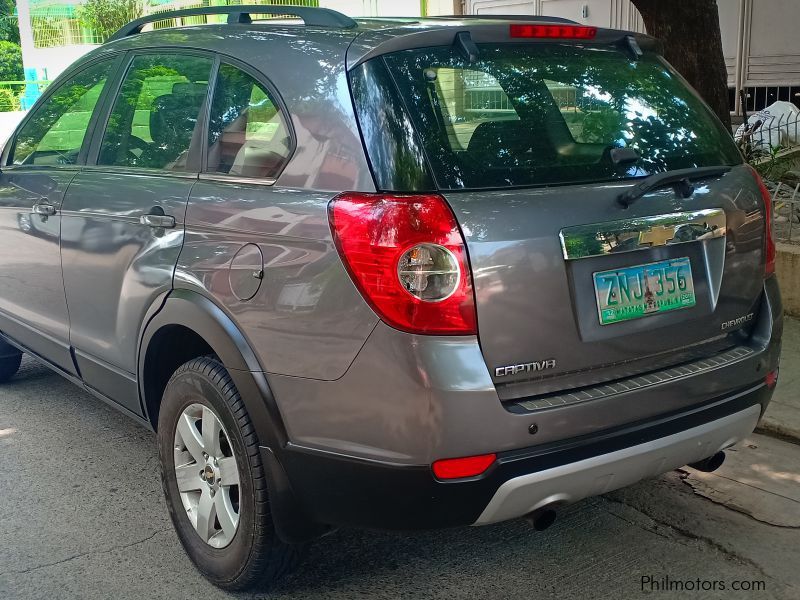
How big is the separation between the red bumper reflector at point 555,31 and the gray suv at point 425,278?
1 cm

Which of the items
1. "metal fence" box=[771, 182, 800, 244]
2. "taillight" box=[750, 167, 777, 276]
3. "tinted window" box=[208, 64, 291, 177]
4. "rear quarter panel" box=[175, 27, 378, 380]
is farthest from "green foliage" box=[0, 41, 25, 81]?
Answer: "taillight" box=[750, 167, 777, 276]

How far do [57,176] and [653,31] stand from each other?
4565 mm

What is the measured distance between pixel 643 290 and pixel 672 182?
1.24 feet

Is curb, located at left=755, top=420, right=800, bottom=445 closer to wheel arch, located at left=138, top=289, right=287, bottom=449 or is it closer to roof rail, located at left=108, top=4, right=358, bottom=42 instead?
wheel arch, located at left=138, top=289, right=287, bottom=449

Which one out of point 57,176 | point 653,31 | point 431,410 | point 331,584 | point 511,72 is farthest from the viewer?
point 653,31

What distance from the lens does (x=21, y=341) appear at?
4504 mm

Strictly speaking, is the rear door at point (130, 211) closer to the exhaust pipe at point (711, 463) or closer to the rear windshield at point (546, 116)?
the rear windshield at point (546, 116)

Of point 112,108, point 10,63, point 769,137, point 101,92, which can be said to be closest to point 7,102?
point 10,63

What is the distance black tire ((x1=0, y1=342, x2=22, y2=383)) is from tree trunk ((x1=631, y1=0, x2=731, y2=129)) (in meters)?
4.77

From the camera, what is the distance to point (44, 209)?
394 centimetres

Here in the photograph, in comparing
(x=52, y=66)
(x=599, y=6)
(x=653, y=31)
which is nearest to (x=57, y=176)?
(x=653, y=31)

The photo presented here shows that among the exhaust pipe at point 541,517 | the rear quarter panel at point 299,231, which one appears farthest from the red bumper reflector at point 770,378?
the rear quarter panel at point 299,231

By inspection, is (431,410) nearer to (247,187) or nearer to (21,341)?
(247,187)

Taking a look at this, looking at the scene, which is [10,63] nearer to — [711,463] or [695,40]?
[695,40]
